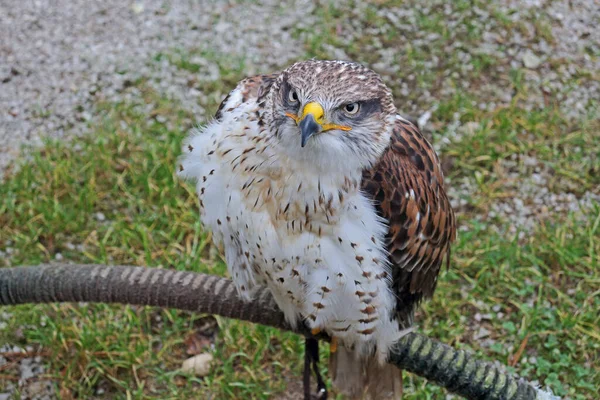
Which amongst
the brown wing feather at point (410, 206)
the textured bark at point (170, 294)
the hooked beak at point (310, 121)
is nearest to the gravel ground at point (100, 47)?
the textured bark at point (170, 294)

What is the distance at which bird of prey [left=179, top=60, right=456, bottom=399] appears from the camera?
2.33m

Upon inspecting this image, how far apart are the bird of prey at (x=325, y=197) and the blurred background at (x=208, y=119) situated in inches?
43.5

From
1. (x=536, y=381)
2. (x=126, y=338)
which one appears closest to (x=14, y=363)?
(x=126, y=338)

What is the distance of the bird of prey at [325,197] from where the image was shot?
2.33 m

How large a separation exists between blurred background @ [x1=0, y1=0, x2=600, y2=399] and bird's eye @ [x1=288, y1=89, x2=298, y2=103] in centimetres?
185

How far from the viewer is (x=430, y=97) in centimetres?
529

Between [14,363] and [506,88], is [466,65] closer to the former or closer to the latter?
[506,88]

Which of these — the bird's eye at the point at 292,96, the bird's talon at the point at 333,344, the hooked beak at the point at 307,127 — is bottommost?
the bird's talon at the point at 333,344

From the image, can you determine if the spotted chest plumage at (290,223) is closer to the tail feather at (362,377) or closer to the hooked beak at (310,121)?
the hooked beak at (310,121)

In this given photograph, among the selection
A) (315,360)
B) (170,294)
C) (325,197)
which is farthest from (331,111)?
(315,360)

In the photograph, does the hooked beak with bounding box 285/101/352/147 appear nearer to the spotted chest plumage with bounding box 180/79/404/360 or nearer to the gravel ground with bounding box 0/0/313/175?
the spotted chest plumage with bounding box 180/79/404/360

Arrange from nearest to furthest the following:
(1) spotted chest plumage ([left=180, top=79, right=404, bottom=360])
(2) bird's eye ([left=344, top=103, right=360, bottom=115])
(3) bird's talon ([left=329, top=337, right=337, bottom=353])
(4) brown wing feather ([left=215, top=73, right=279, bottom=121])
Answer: (2) bird's eye ([left=344, top=103, right=360, bottom=115]), (1) spotted chest plumage ([left=180, top=79, right=404, bottom=360]), (4) brown wing feather ([left=215, top=73, right=279, bottom=121]), (3) bird's talon ([left=329, top=337, right=337, bottom=353])

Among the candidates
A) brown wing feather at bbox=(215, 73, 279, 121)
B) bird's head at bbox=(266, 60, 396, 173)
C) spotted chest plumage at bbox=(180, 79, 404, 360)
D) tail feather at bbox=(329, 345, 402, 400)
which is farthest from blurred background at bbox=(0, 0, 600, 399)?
bird's head at bbox=(266, 60, 396, 173)

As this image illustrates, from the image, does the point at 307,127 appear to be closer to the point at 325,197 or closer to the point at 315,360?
the point at 325,197
